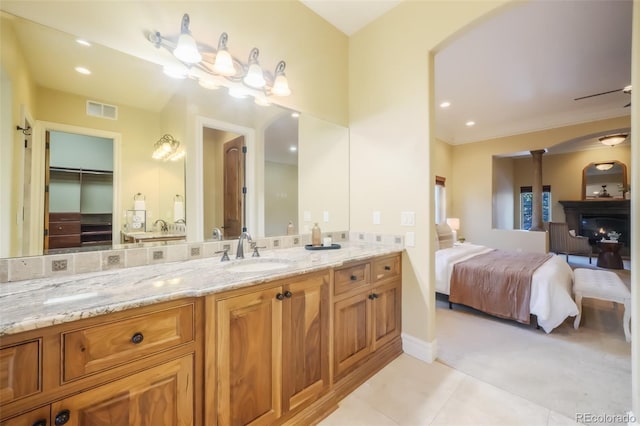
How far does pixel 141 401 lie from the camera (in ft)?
3.16

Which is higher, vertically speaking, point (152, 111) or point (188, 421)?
point (152, 111)

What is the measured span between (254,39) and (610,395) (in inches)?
140

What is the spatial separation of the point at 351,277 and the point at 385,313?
1.93 feet

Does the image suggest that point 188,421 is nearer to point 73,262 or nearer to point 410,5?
point 73,262

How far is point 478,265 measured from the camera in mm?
3168

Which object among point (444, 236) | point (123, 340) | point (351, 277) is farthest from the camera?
point (444, 236)

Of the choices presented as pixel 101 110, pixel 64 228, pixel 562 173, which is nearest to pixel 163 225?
pixel 64 228

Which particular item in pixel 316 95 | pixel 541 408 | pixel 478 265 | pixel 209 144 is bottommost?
pixel 541 408

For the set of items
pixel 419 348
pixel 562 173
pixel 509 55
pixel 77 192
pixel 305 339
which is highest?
pixel 509 55

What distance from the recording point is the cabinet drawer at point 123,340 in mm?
841

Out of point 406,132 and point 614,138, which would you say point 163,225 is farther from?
point 614,138

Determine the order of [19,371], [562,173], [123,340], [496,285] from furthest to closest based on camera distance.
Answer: [562,173]
[496,285]
[123,340]
[19,371]

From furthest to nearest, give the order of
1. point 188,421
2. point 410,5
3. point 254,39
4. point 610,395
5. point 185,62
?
point 410,5 < point 254,39 < point 610,395 < point 185,62 < point 188,421

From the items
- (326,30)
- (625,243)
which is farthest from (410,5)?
(625,243)
